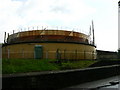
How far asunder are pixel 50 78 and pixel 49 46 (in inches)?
624

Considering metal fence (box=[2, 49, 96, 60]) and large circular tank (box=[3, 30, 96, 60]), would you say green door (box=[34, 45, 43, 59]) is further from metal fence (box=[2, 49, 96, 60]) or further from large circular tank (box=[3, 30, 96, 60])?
metal fence (box=[2, 49, 96, 60])

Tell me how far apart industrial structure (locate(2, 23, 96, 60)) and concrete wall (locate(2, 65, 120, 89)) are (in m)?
10.2

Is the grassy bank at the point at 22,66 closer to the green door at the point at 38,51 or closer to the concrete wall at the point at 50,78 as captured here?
the concrete wall at the point at 50,78

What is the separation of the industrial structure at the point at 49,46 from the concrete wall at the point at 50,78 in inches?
403

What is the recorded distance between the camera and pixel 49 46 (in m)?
25.3

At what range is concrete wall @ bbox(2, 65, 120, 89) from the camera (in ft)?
25.5

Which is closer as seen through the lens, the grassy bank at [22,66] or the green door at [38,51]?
the grassy bank at [22,66]

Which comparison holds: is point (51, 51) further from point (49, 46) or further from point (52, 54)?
point (49, 46)

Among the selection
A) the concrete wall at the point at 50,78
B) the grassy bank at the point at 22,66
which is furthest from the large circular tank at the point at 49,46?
the concrete wall at the point at 50,78

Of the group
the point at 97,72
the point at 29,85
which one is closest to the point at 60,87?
the point at 29,85

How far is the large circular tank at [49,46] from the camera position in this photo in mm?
24812

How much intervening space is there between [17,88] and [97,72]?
8045mm

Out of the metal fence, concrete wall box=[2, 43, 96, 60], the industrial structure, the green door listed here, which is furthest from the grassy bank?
the green door

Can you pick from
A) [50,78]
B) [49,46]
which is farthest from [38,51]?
[50,78]
